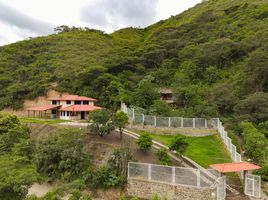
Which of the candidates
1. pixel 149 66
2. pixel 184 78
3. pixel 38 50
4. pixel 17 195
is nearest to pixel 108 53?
pixel 149 66

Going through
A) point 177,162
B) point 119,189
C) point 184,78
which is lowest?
point 119,189

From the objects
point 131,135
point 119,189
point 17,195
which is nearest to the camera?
point 17,195

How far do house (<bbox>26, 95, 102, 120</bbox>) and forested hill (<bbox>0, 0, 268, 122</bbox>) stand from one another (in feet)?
11.5

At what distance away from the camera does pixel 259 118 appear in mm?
29125

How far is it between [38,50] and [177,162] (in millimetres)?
58647

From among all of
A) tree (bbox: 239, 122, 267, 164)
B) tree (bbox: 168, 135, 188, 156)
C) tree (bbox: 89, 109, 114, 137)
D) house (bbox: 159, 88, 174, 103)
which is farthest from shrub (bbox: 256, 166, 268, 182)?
Answer: house (bbox: 159, 88, 174, 103)

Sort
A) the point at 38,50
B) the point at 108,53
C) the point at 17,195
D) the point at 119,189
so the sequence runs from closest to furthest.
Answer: the point at 17,195 < the point at 119,189 < the point at 108,53 < the point at 38,50

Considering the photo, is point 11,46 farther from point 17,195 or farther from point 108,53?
point 17,195

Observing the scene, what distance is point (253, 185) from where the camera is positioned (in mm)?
17516

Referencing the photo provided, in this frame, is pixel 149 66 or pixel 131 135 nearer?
pixel 131 135

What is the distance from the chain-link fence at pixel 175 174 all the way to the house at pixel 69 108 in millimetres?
20419

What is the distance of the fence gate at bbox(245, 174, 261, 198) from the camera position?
686 inches

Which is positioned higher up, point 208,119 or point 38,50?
point 38,50

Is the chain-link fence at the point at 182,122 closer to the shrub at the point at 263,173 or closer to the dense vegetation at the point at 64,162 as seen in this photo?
the dense vegetation at the point at 64,162
